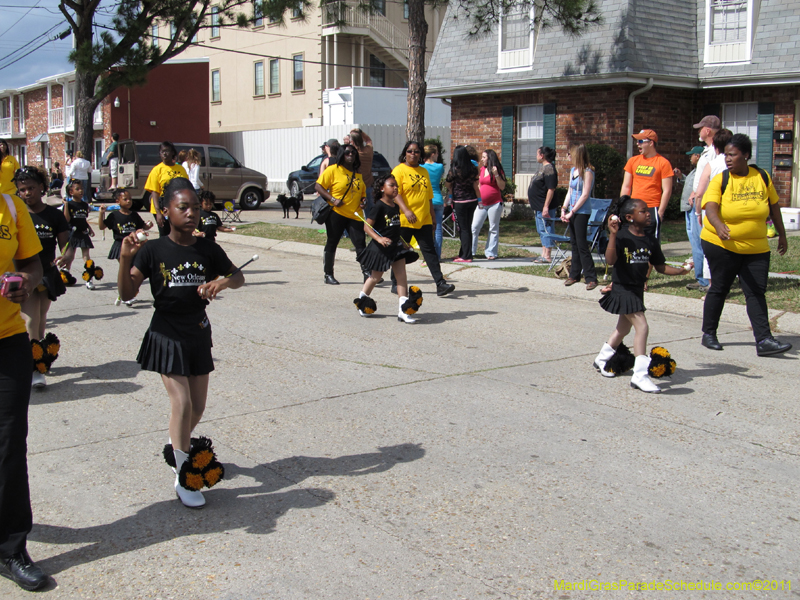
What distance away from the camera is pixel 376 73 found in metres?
37.0

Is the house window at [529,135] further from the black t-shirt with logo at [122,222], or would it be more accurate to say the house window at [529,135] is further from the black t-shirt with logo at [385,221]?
the black t-shirt with logo at [122,222]

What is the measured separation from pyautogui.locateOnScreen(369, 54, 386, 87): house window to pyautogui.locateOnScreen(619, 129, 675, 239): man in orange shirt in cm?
2816

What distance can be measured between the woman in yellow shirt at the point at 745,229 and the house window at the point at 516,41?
547 inches

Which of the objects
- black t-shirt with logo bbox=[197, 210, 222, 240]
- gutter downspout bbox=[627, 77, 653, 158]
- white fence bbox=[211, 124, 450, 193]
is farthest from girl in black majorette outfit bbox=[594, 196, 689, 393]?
white fence bbox=[211, 124, 450, 193]

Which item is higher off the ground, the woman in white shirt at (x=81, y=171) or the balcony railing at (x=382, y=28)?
the balcony railing at (x=382, y=28)

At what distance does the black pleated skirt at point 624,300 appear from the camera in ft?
20.1

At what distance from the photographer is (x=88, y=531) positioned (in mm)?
3848

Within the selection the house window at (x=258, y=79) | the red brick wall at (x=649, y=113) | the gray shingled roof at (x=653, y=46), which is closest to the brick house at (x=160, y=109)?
the house window at (x=258, y=79)

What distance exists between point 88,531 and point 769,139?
17561 mm

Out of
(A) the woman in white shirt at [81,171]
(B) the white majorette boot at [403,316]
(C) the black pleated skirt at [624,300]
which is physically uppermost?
(A) the woman in white shirt at [81,171]

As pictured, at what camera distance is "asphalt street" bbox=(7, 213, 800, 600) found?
348cm

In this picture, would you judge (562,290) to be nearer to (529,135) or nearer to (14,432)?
(14,432)

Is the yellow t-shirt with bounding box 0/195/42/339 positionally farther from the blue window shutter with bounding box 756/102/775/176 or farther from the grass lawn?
the blue window shutter with bounding box 756/102/775/176

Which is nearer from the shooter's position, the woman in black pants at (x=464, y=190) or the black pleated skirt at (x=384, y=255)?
the black pleated skirt at (x=384, y=255)
